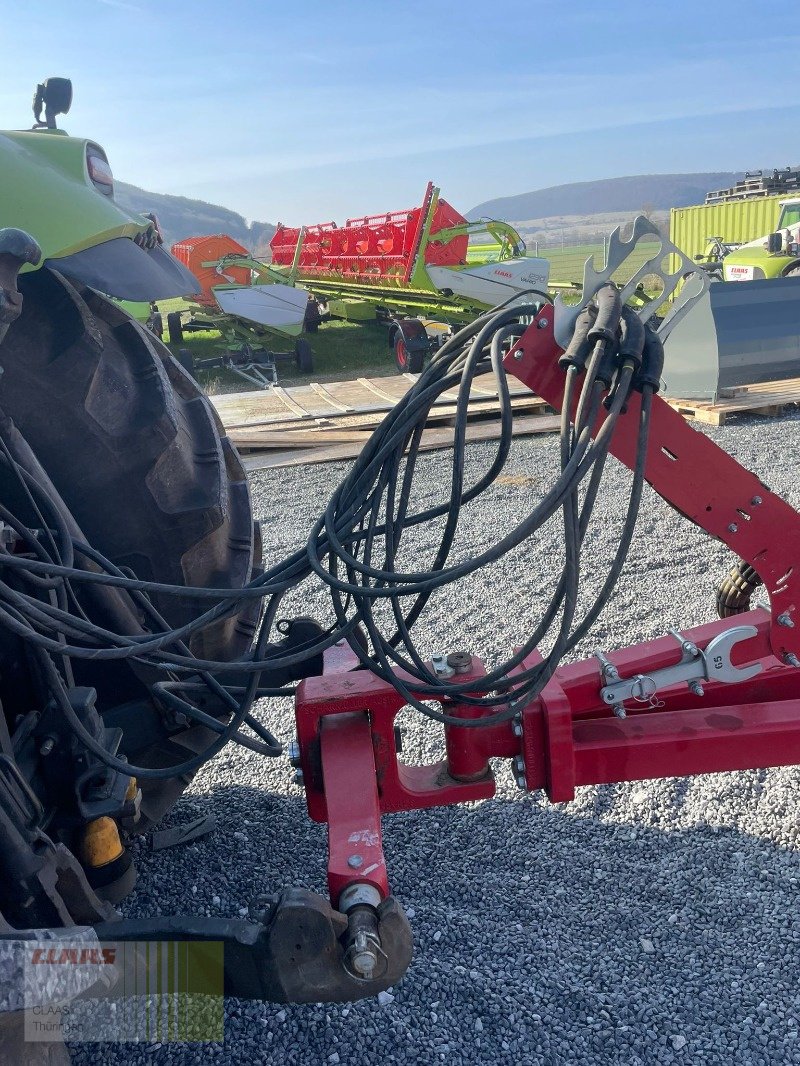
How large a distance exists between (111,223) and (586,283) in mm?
950

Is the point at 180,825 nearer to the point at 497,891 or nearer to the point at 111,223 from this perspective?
the point at 497,891

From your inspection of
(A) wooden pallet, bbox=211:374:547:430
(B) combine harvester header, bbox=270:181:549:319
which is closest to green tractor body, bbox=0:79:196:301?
(A) wooden pallet, bbox=211:374:547:430

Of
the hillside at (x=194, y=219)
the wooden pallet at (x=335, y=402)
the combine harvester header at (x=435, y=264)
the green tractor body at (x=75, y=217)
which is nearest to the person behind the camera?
the green tractor body at (x=75, y=217)

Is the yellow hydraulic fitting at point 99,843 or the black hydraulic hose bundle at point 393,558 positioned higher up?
the black hydraulic hose bundle at point 393,558

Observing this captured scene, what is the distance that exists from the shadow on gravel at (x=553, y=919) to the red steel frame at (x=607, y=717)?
1.18ft

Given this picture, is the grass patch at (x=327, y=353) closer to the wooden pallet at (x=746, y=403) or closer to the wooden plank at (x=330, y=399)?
the wooden plank at (x=330, y=399)

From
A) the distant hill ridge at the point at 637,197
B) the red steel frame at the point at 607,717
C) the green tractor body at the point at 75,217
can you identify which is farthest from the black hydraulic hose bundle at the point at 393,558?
the distant hill ridge at the point at 637,197

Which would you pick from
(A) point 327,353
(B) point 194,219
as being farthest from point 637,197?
(A) point 327,353

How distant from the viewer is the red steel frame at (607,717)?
1787 millimetres

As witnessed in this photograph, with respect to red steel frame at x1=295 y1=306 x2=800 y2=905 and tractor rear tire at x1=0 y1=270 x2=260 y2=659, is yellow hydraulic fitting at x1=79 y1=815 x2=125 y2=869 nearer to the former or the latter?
red steel frame at x1=295 y1=306 x2=800 y2=905

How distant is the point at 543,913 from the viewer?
2078mm

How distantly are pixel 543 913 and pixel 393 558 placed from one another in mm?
898

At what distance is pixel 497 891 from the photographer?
2152mm

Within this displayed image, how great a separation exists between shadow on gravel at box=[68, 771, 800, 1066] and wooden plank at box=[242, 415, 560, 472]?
389 centimetres
